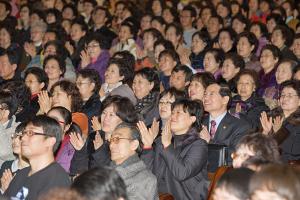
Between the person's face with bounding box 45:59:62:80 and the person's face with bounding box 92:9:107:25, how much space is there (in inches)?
115

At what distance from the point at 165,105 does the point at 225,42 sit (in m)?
2.95

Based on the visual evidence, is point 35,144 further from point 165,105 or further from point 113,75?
point 113,75

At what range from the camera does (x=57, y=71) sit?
6582 mm

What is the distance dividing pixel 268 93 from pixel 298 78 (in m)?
0.42

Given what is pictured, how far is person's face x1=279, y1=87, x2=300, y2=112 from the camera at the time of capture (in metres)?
5.16

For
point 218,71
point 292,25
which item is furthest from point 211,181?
point 292,25

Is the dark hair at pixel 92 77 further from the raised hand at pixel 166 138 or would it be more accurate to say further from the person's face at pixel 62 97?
the raised hand at pixel 166 138

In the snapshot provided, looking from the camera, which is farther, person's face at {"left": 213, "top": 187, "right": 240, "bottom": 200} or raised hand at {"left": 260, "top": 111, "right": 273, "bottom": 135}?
raised hand at {"left": 260, "top": 111, "right": 273, "bottom": 135}

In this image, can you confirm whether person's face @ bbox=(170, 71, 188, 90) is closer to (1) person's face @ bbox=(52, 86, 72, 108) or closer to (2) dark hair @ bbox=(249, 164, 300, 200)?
(1) person's face @ bbox=(52, 86, 72, 108)

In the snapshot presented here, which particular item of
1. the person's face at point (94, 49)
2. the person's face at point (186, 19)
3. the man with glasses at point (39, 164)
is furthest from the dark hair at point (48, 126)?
the person's face at point (186, 19)

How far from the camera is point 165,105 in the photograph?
518cm

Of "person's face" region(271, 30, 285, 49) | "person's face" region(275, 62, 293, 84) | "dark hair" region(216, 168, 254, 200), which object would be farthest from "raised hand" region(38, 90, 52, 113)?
"person's face" region(271, 30, 285, 49)

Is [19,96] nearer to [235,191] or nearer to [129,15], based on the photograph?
[235,191]

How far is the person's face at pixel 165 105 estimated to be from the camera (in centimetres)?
516
